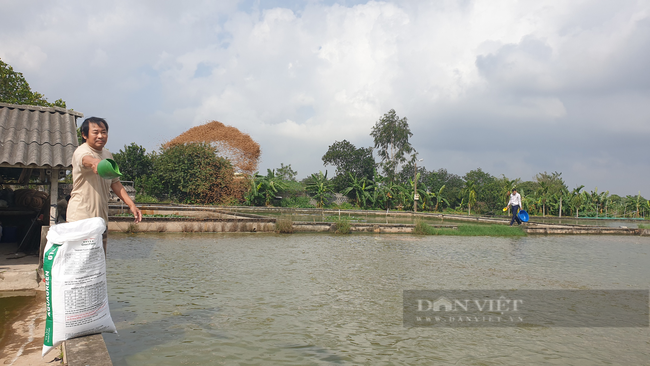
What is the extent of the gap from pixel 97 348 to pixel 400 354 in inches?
99.5

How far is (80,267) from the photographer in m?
2.95

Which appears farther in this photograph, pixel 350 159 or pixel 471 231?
pixel 350 159

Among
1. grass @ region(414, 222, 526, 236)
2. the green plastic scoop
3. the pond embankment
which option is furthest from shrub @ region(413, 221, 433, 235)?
the green plastic scoop

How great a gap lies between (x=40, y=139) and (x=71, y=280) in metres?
4.27

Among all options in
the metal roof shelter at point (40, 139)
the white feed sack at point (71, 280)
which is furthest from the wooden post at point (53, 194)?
the white feed sack at point (71, 280)

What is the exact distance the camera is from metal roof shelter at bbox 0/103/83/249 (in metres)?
5.63

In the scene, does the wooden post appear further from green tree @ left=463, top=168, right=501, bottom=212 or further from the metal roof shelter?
green tree @ left=463, top=168, right=501, bottom=212

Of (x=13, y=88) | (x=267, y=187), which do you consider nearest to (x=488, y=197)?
(x=267, y=187)

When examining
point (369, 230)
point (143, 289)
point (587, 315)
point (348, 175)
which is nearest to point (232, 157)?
point (348, 175)

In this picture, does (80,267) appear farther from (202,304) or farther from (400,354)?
(400,354)

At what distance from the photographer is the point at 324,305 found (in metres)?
5.25

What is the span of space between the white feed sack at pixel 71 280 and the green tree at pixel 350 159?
35.8 m

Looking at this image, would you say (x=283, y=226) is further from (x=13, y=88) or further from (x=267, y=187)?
(x=267, y=187)

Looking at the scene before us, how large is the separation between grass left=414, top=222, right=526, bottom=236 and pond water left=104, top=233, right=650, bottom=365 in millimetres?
4753
